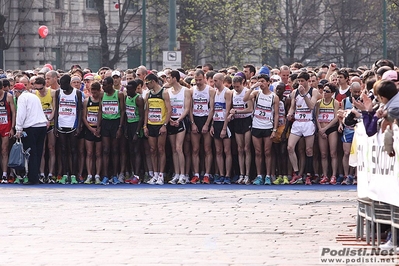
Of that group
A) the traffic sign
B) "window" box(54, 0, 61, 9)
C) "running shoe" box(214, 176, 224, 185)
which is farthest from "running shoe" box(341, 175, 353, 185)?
"window" box(54, 0, 61, 9)

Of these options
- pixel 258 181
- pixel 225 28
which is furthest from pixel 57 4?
pixel 258 181

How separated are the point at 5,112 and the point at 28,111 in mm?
671

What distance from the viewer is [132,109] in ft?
70.7

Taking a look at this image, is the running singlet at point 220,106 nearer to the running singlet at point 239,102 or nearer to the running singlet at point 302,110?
the running singlet at point 239,102

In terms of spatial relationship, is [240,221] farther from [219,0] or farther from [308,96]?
[219,0]

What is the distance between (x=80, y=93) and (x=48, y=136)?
102 cm

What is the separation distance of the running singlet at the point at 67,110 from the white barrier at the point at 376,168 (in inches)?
356

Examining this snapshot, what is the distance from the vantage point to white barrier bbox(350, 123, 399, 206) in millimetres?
11953

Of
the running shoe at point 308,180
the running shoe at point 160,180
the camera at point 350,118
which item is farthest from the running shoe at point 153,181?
the camera at point 350,118

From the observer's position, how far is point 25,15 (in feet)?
170

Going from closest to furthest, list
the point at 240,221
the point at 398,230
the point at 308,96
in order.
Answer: the point at 398,230, the point at 240,221, the point at 308,96

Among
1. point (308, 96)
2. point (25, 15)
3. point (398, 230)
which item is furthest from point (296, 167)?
point (25, 15)

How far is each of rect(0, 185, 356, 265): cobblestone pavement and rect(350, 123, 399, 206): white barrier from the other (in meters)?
0.76

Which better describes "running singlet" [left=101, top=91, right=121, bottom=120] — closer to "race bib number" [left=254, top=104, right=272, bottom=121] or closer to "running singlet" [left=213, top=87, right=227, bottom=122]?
"running singlet" [left=213, top=87, right=227, bottom=122]
